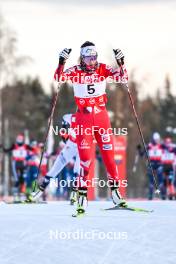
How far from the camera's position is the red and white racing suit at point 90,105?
38.9 feet

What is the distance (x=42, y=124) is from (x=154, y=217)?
230 feet

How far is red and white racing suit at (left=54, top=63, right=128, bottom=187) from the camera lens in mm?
11844

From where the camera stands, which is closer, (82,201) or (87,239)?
(87,239)

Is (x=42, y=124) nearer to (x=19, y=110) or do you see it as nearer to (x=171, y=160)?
(x=19, y=110)

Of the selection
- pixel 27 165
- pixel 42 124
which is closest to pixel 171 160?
pixel 27 165

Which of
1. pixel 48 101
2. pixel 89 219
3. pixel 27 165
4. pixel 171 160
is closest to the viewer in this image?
pixel 89 219

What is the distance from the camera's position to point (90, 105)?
11930 millimetres

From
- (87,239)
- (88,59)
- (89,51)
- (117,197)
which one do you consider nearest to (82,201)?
(117,197)

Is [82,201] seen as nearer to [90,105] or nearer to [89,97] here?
[90,105]

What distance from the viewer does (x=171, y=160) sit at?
25922mm

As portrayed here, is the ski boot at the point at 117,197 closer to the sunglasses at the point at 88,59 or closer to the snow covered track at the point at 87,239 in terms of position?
the snow covered track at the point at 87,239

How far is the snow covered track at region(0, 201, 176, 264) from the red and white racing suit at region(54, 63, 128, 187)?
1.13 m

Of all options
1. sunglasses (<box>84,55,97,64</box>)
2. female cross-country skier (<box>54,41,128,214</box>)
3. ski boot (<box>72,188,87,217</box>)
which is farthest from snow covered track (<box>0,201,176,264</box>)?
sunglasses (<box>84,55,97,64</box>)

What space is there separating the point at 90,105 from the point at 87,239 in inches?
115
